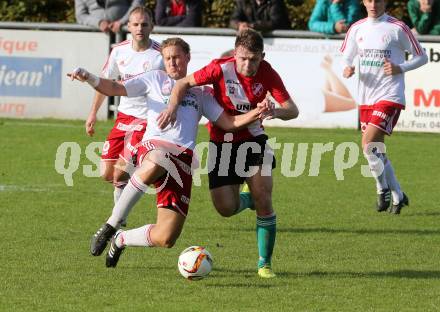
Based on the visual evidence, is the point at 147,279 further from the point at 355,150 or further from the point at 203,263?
the point at 355,150

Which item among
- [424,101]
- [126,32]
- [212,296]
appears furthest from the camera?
[126,32]

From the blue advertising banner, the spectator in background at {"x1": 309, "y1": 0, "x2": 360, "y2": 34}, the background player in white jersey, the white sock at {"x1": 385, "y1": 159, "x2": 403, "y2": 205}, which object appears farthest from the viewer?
the blue advertising banner

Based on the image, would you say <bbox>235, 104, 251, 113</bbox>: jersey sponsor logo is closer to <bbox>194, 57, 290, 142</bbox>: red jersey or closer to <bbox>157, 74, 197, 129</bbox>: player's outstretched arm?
<bbox>194, 57, 290, 142</bbox>: red jersey

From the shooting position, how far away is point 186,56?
340 inches

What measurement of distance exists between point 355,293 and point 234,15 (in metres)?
11.9

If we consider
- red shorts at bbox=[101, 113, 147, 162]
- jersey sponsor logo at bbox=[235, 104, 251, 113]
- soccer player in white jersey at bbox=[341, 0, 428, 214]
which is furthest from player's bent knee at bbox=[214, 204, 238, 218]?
soccer player in white jersey at bbox=[341, 0, 428, 214]

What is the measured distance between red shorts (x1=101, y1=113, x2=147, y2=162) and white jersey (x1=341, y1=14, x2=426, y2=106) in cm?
277

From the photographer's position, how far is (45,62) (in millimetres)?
19359

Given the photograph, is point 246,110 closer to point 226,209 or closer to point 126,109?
point 226,209

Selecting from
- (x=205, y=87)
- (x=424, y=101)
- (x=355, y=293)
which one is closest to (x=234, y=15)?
(x=424, y=101)

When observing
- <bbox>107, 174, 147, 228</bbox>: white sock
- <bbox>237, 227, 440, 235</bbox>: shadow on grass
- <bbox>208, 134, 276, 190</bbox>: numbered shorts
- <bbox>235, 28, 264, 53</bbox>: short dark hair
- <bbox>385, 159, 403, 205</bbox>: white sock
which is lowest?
<bbox>237, 227, 440, 235</bbox>: shadow on grass

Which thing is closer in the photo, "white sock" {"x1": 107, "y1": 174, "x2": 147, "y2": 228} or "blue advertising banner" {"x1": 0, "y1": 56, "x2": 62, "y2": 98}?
"white sock" {"x1": 107, "y1": 174, "x2": 147, "y2": 228}

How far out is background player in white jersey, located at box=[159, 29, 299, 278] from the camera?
8.53 metres

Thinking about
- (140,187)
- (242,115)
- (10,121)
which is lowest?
(10,121)
